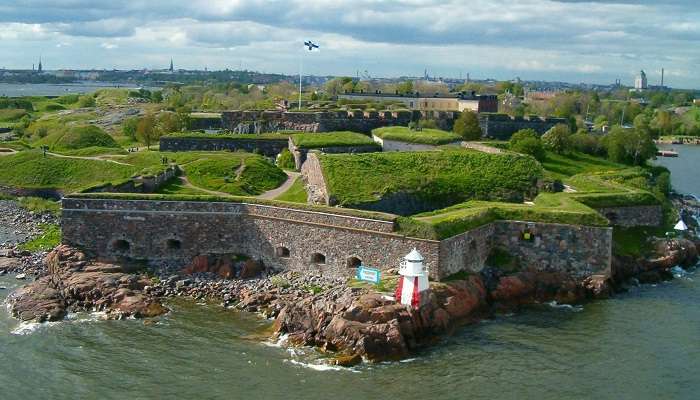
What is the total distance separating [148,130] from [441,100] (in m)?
23.5

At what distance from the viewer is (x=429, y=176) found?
3681 centimetres

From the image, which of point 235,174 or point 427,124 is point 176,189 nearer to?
point 235,174

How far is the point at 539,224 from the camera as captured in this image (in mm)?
30406

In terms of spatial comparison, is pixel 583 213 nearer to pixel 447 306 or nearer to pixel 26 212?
pixel 447 306

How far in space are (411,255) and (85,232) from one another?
14.1 meters

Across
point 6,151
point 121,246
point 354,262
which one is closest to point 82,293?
point 121,246

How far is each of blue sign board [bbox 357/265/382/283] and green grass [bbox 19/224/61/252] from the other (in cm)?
1460

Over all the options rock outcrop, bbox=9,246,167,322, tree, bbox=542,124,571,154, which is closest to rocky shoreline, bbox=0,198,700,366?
rock outcrop, bbox=9,246,167,322

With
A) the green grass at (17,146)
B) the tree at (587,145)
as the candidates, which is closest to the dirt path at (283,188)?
the green grass at (17,146)

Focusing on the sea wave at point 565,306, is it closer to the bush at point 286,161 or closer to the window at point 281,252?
the window at point 281,252

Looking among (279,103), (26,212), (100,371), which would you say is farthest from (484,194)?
(279,103)

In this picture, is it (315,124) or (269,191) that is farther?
(315,124)

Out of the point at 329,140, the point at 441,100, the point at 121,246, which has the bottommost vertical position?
the point at 121,246

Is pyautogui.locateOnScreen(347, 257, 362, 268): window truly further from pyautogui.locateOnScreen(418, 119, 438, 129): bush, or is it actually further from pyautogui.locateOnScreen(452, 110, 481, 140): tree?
pyautogui.locateOnScreen(452, 110, 481, 140): tree
